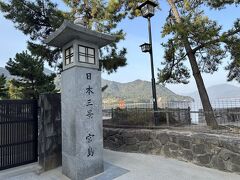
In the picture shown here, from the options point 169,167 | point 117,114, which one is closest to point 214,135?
point 169,167

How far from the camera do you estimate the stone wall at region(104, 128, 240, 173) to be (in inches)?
170

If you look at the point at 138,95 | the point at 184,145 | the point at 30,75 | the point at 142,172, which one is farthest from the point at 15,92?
the point at 138,95

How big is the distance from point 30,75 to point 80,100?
9.77m

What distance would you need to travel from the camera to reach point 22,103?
4965 millimetres

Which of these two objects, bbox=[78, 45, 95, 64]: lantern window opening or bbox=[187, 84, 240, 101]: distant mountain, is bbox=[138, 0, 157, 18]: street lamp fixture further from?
bbox=[187, 84, 240, 101]: distant mountain

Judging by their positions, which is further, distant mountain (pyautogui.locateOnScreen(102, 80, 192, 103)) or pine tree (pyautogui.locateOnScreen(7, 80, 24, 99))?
pine tree (pyautogui.locateOnScreen(7, 80, 24, 99))

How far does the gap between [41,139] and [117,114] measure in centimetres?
356

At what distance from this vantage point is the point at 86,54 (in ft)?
14.4

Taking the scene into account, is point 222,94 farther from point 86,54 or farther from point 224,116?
point 86,54

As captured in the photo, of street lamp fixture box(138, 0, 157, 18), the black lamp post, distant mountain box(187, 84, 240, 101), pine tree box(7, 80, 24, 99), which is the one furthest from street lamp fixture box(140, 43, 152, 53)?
pine tree box(7, 80, 24, 99)

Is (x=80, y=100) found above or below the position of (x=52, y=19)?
below

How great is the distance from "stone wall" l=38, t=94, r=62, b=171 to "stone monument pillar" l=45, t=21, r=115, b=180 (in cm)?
54

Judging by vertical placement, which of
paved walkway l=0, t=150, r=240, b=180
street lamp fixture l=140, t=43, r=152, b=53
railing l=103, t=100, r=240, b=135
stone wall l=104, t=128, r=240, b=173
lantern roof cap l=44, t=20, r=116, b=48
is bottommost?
paved walkway l=0, t=150, r=240, b=180

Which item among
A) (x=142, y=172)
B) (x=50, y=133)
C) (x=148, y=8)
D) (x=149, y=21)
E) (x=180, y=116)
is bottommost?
(x=142, y=172)
